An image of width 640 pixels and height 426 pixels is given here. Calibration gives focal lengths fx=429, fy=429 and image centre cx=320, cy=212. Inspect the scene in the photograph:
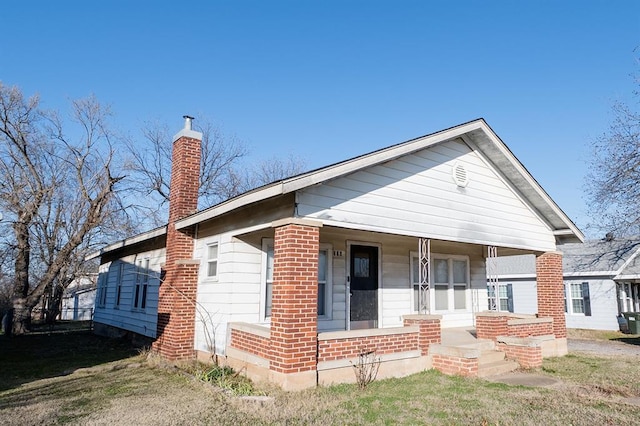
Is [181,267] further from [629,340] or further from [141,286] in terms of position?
[629,340]

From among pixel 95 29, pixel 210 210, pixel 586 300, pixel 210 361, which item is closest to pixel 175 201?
pixel 210 210

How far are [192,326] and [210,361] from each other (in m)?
1.01

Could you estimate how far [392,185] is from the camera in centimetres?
836

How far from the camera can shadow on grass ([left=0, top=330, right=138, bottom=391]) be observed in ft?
28.3

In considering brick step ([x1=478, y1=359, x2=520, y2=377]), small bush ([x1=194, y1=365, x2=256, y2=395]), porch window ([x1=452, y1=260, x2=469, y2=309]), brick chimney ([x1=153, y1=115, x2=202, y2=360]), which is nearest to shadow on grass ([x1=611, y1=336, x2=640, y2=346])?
porch window ([x1=452, y1=260, x2=469, y2=309])

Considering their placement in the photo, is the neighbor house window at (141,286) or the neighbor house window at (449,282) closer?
the neighbor house window at (449,282)

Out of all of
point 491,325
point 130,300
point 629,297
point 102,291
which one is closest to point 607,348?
point 491,325

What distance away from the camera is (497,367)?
852 cm

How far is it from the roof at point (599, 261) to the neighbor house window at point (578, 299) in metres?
0.68

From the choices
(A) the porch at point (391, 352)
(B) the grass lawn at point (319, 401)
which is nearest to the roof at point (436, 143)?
(A) the porch at point (391, 352)

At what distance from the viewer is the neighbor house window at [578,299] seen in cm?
2071

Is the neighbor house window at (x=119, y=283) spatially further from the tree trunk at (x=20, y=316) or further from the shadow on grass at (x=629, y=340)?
the shadow on grass at (x=629, y=340)

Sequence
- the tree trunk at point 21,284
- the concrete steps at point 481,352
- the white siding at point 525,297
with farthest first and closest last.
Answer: the white siding at point 525,297
the tree trunk at point 21,284
the concrete steps at point 481,352

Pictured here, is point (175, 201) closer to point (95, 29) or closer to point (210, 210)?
point (210, 210)
